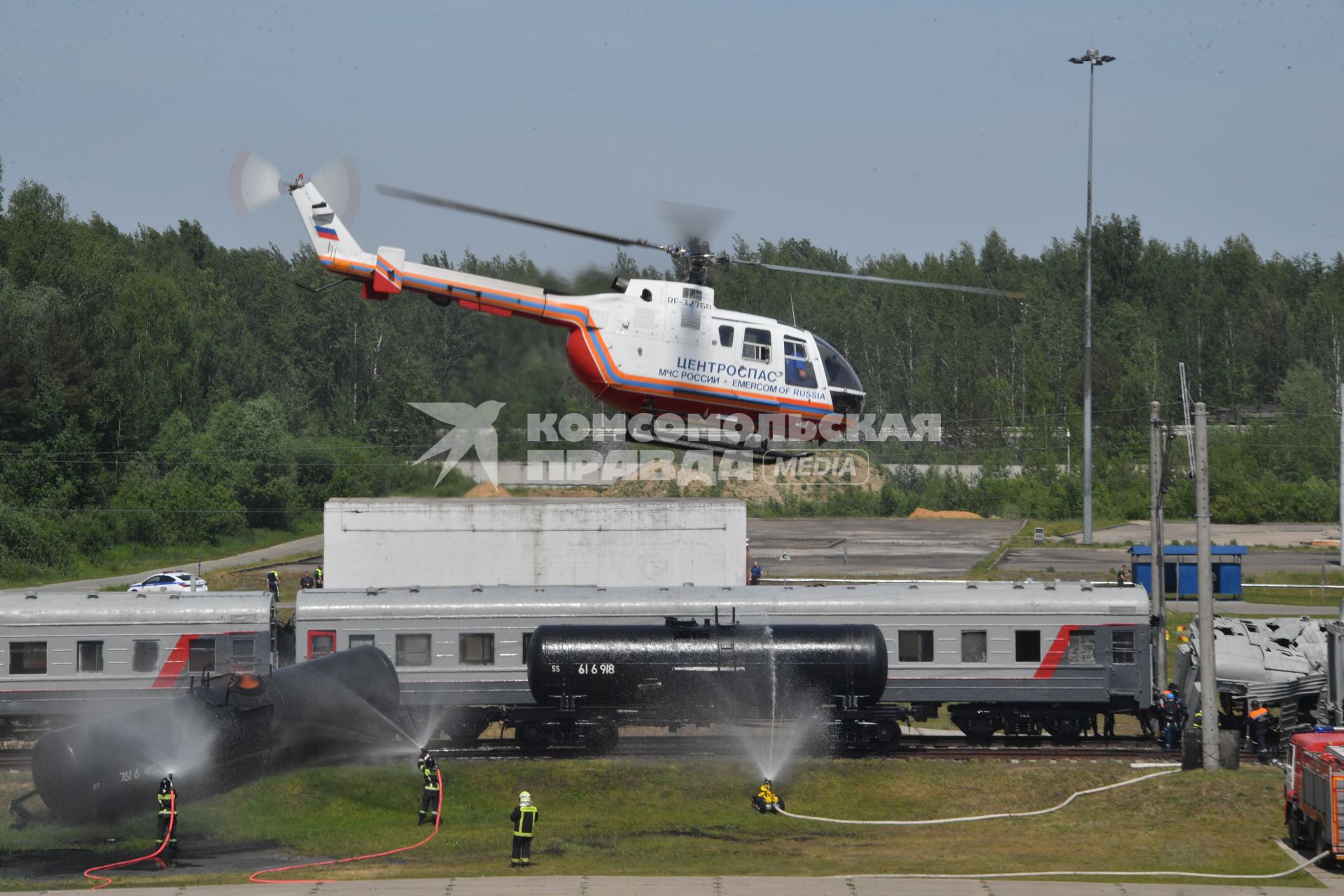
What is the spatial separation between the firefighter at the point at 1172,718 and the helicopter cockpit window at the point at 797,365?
33.1ft

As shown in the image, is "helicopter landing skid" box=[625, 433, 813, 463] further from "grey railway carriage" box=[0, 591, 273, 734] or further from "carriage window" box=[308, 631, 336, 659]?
"grey railway carriage" box=[0, 591, 273, 734]

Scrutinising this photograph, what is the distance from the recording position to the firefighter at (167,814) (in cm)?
2198

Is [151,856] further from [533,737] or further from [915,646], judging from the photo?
[915,646]

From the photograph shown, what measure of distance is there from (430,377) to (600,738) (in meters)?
13.8

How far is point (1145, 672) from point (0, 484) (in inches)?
2331

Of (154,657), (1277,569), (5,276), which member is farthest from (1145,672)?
(5,276)

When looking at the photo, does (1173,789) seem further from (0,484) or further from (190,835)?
(0,484)

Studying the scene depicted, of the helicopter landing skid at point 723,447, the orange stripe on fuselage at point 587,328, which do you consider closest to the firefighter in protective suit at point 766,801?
the helicopter landing skid at point 723,447

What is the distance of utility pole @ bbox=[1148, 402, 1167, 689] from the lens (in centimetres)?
3155

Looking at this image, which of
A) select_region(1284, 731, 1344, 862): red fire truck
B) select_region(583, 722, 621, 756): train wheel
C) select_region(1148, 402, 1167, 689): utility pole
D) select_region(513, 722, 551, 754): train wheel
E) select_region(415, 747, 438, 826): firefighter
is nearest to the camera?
select_region(1284, 731, 1344, 862): red fire truck

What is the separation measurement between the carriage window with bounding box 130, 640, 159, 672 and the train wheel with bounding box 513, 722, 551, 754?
8.22 metres

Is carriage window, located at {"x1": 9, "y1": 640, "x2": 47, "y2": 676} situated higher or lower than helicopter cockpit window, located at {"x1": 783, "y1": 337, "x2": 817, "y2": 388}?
lower

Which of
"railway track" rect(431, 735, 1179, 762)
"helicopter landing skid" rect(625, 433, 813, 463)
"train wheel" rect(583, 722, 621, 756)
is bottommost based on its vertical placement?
"railway track" rect(431, 735, 1179, 762)

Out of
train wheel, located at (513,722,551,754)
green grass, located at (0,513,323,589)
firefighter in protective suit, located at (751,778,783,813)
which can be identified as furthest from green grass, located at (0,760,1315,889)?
green grass, located at (0,513,323,589)
